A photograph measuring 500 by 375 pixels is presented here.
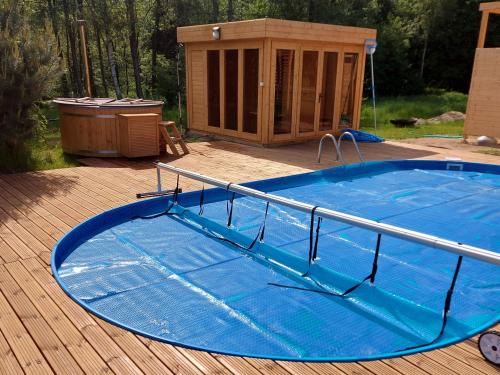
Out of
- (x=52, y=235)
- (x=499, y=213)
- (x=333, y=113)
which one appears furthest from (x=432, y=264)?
(x=333, y=113)

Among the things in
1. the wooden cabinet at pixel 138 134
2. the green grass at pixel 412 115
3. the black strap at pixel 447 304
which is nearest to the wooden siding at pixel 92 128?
the wooden cabinet at pixel 138 134

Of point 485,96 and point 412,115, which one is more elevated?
point 485,96

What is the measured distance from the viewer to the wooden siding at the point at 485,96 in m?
9.80

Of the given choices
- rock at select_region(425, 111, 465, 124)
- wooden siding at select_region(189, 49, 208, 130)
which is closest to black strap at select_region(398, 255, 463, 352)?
wooden siding at select_region(189, 49, 208, 130)

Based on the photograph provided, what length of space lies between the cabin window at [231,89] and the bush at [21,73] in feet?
12.6

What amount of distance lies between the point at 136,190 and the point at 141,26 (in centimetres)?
2170

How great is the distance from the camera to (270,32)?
26.4ft

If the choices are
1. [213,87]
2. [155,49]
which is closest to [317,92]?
[213,87]

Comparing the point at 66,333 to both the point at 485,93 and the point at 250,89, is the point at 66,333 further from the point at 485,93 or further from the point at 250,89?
the point at 485,93

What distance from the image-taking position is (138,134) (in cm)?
709

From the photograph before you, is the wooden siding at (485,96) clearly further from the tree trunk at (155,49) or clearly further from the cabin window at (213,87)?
the tree trunk at (155,49)

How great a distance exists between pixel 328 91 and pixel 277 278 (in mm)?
7143

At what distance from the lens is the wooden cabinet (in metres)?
7.02

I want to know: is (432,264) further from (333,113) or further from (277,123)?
(333,113)
